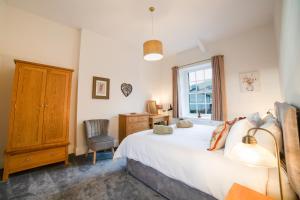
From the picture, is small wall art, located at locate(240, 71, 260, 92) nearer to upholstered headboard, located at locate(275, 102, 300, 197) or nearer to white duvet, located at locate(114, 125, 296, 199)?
white duvet, located at locate(114, 125, 296, 199)

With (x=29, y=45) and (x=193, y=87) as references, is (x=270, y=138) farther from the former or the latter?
(x=29, y=45)

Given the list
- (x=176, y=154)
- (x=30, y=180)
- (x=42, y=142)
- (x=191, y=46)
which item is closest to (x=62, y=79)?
(x=42, y=142)

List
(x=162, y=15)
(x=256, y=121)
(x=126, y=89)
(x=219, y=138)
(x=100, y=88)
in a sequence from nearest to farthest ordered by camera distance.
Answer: (x=219, y=138) < (x=256, y=121) < (x=162, y=15) < (x=100, y=88) < (x=126, y=89)

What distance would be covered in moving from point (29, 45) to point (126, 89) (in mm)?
2291

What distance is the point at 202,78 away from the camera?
14.2 feet

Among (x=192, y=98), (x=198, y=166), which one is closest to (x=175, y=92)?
(x=192, y=98)

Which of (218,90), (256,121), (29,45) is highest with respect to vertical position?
(29,45)

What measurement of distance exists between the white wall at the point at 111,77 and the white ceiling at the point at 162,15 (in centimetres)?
40

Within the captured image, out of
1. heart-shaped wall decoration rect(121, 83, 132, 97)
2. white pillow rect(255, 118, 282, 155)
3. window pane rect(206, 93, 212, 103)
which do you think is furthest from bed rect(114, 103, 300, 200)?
window pane rect(206, 93, 212, 103)

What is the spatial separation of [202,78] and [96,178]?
12.4 feet

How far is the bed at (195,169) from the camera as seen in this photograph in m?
0.96

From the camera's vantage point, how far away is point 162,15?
2.78m

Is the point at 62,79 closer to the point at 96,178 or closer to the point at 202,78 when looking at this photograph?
the point at 96,178

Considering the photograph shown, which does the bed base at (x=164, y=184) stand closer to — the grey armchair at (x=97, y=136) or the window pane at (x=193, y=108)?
the grey armchair at (x=97, y=136)
